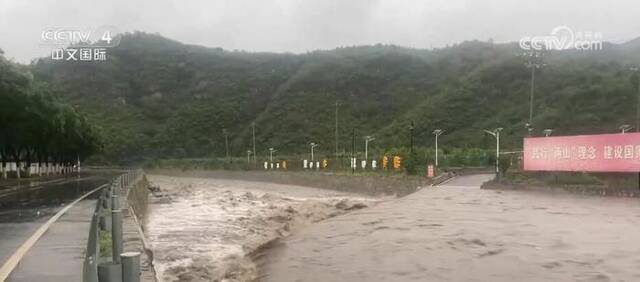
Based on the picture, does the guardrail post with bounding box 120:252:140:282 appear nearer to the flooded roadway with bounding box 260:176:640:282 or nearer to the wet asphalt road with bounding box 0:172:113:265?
the wet asphalt road with bounding box 0:172:113:265

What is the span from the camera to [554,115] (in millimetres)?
83500

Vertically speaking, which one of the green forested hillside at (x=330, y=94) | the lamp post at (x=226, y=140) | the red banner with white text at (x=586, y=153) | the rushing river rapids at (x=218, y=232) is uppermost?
the green forested hillside at (x=330, y=94)

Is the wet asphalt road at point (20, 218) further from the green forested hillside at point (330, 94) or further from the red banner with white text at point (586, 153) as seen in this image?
the green forested hillside at point (330, 94)

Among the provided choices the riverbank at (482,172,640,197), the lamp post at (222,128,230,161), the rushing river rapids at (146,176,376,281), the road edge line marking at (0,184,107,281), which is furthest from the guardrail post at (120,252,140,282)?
the lamp post at (222,128,230,161)

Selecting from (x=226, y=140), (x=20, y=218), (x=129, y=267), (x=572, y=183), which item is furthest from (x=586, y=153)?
(x=226, y=140)

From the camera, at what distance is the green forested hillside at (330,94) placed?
299ft

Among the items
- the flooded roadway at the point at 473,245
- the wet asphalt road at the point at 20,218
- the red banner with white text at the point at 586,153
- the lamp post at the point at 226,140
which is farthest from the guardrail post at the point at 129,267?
the lamp post at the point at 226,140

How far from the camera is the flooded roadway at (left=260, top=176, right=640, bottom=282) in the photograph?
13.3 m

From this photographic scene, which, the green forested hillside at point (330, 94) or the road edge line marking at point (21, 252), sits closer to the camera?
the road edge line marking at point (21, 252)

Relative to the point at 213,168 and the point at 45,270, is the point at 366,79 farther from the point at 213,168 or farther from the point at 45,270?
the point at 45,270

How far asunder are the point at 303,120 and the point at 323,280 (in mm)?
96786

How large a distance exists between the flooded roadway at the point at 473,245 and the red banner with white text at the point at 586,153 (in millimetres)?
2730

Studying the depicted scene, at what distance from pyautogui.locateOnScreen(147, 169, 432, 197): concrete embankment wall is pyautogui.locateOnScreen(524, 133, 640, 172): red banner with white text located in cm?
729

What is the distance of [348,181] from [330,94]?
71.5m
